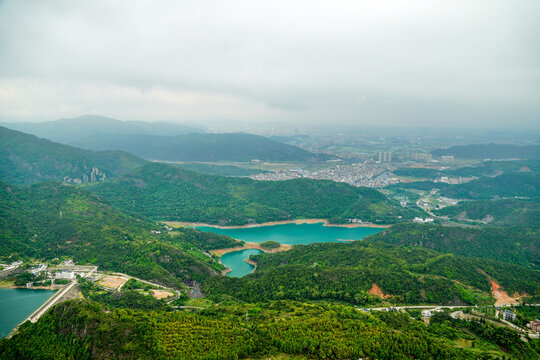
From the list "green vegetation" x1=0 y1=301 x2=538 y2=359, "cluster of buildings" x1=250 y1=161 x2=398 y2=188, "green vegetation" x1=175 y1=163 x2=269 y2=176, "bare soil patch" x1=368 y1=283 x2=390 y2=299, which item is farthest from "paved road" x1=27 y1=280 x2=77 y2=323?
"green vegetation" x1=175 y1=163 x2=269 y2=176

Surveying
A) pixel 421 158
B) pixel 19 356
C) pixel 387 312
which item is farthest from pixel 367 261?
pixel 421 158

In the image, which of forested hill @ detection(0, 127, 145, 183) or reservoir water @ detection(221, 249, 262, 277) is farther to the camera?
forested hill @ detection(0, 127, 145, 183)

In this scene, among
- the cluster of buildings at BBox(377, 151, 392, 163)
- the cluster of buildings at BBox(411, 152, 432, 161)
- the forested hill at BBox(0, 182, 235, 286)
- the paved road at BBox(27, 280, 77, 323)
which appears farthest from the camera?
the cluster of buildings at BBox(411, 152, 432, 161)

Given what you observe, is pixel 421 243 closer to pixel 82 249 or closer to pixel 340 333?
pixel 340 333

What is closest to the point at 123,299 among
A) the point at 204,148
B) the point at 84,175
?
the point at 84,175

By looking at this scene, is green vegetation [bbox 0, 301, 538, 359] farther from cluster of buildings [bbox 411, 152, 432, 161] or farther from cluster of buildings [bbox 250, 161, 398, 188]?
cluster of buildings [bbox 411, 152, 432, 161]

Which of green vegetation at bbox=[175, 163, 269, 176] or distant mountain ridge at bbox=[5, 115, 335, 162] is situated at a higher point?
distant mountain ridge at bbox=[5, 115, 335, 162]

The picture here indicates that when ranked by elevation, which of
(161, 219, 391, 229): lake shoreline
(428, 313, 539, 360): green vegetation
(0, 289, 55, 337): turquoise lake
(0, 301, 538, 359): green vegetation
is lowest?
(161, 219, 391, 229): lake shoreline
